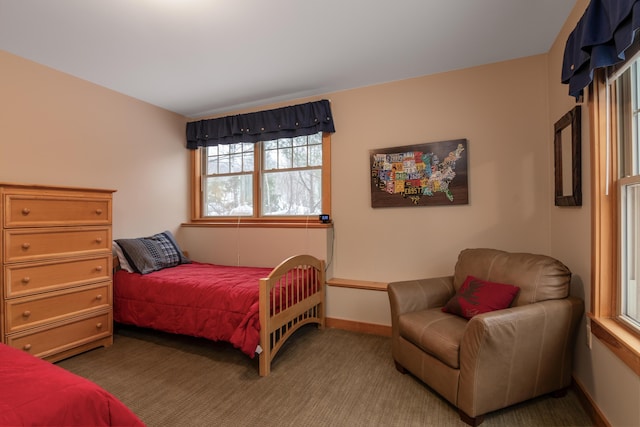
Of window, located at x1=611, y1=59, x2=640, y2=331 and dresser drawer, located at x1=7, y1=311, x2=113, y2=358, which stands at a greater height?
window, located at x1=611, y1=59, x2=640, y2=331

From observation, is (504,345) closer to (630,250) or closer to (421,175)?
(630,250)

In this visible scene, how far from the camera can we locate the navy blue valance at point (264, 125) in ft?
10.5

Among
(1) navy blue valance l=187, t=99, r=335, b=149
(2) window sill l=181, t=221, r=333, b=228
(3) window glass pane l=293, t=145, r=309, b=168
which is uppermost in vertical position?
(1) navy blue valance l=187, t=99, r=335, b=149

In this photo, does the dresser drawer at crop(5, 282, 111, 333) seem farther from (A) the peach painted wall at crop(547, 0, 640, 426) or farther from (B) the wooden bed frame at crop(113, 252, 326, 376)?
(A) the peach painted wall at crop(547, 0, 640, 426)

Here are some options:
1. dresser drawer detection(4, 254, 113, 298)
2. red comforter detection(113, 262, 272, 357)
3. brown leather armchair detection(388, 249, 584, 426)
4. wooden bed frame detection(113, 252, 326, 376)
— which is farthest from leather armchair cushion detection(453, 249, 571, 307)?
dresser drawer detection(4, 254, 113, 298)

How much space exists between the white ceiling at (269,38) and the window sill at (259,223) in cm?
141

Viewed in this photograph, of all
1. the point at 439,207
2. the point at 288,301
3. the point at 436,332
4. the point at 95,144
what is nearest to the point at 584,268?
the point at 436,332

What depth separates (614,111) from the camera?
159 cm

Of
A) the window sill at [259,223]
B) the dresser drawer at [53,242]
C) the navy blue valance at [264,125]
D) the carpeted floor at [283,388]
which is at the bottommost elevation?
the carpeted floor at [283,388]

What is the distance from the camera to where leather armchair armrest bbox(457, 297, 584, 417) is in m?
1.62

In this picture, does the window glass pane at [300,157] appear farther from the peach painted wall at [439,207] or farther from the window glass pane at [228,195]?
the window glass pane at [228,195]

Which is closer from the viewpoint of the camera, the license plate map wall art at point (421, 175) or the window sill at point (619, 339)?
the window sill at point (619, 339)

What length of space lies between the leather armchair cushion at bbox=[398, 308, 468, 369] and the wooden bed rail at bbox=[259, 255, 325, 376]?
90 cm

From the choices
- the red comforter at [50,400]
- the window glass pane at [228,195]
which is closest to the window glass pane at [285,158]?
the window glass pane at [228,195]
